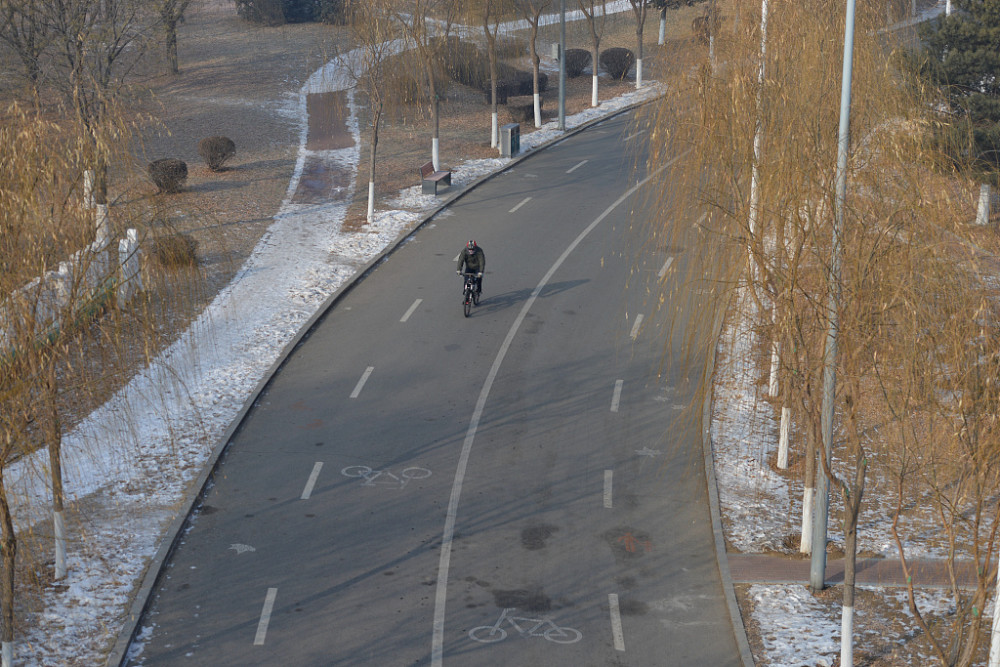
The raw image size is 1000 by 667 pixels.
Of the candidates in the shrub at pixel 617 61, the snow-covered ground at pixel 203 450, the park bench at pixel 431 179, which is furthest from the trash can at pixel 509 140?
the shrub at pixel 617 61

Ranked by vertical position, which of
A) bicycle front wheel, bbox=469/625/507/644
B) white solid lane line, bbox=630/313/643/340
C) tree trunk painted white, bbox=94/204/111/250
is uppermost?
tree trunk painted white, bbox=94/204/111/250

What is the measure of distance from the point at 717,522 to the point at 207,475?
8557mm

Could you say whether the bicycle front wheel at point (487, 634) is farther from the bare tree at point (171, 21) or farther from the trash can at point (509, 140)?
the trash can at point (509, 140)

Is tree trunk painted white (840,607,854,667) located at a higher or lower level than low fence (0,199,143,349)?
lower

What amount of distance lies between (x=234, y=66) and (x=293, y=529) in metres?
39.1

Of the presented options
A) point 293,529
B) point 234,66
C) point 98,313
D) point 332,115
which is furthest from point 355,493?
point 234,66

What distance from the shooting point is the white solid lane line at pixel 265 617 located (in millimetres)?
13414

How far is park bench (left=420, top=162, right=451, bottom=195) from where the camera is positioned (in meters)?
32.2

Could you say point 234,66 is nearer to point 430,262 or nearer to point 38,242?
point 430,262

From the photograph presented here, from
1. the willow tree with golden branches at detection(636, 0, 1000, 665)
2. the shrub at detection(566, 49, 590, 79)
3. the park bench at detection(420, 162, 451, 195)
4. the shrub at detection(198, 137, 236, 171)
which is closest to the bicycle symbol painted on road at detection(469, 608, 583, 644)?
the willow tree with golden branches at detection(636, 0, 1000, 665)

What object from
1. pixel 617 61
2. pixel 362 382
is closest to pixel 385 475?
pixel 362 382

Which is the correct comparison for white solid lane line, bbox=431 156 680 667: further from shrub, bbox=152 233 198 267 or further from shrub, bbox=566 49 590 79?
shrub, bbox=566 49 590 79

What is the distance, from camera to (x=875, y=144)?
45.8 ft

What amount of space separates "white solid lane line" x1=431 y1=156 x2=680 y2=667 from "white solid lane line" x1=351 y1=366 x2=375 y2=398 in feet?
7.98
